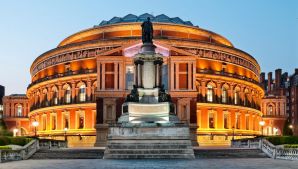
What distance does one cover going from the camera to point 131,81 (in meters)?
75.4

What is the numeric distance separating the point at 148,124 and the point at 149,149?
3.68 metres

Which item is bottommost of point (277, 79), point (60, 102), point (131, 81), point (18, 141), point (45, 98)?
point (18, 141)

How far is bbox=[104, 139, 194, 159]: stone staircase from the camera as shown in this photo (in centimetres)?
4019

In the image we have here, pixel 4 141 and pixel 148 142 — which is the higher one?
pixel 148 142

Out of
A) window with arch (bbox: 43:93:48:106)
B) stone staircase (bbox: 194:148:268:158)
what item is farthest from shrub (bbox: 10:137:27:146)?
window with arch (bbox: 43:93:48:106)

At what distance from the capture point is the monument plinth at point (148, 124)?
134 ft

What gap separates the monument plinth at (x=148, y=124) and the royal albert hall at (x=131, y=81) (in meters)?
26.5

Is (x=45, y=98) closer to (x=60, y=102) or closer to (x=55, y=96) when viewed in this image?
(x=55, y=96)

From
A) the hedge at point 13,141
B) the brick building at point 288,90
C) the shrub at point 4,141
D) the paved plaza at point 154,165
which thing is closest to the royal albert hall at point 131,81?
the hedge at point 13,141

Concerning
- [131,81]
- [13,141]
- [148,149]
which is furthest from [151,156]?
[131,81]

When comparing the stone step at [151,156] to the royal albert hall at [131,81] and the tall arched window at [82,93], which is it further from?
the tall arched window at [82,93]

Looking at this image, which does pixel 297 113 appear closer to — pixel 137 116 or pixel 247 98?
pixel 247 98

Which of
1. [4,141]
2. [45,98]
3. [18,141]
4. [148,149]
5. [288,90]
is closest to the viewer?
[148,149]

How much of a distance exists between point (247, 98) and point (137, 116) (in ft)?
177
